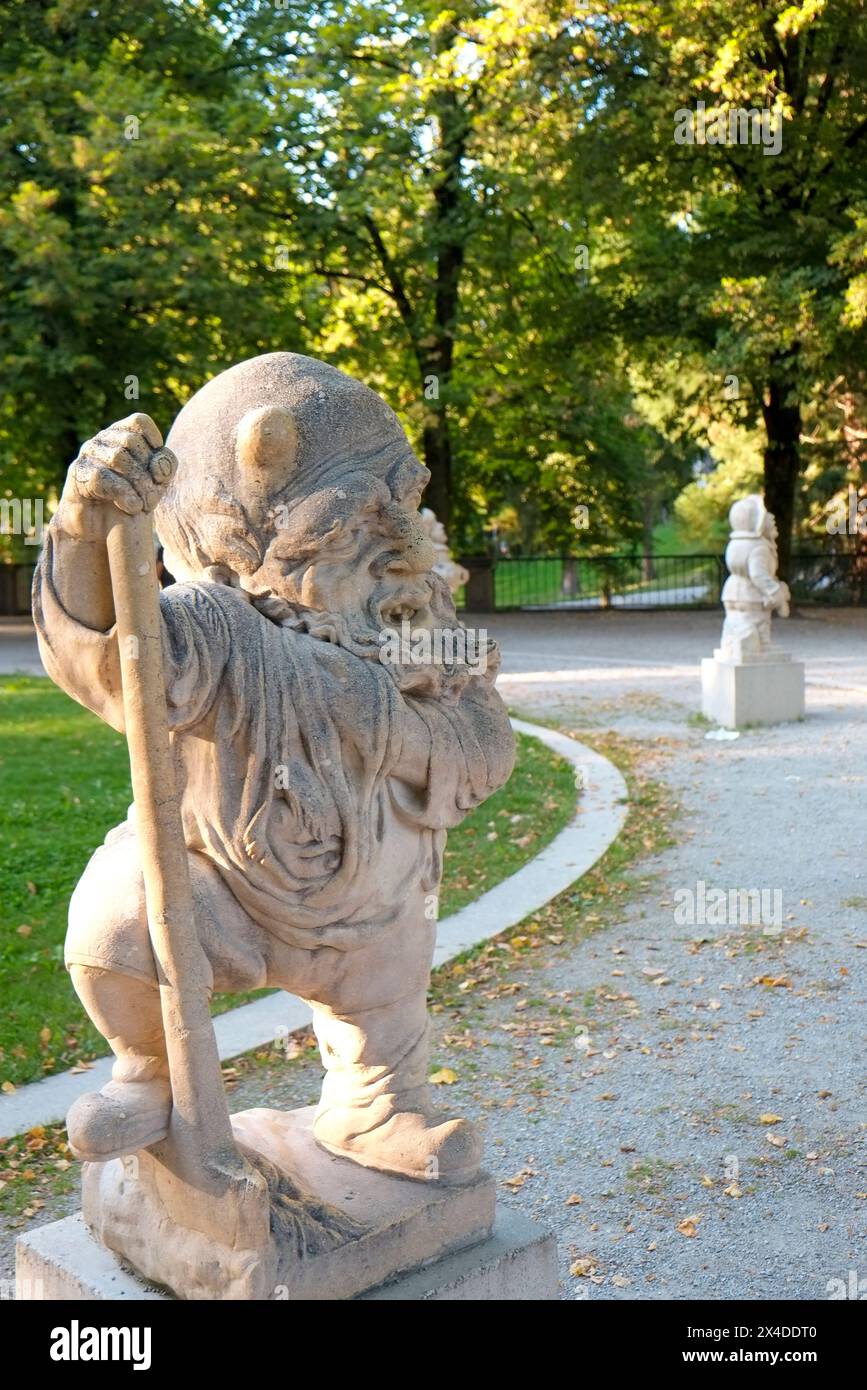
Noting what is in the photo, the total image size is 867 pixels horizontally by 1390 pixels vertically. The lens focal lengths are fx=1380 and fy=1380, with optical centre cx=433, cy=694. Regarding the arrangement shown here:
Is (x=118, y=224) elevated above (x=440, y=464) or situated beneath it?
elevated above

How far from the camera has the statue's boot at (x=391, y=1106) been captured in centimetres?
339

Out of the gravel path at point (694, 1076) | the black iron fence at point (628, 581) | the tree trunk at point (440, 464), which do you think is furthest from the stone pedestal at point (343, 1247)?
the black iron fence at point (628, 581)

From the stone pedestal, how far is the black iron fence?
1061 inches

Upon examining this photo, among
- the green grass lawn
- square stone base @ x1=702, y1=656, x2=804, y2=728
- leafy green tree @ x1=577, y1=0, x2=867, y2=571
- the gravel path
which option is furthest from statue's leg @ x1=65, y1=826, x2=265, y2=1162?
leafy green tree @ x1=577, y1=0, x2=867, y2=571

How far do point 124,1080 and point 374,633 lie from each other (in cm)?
116

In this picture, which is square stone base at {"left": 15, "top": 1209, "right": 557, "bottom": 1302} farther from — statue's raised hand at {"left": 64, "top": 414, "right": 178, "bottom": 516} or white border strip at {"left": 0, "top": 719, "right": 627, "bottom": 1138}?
white border strip at {"left": 0, "top": 719, "right": 627, "bottom": 1138}

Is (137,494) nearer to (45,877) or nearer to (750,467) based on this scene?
(45,877)

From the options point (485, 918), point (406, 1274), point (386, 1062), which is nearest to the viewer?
point (406, 1274)

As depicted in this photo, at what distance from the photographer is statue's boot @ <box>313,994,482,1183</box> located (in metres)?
3.39

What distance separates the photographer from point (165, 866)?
288 cm

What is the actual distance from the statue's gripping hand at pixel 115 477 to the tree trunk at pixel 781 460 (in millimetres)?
24163

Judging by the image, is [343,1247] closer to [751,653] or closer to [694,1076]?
[694,1076]

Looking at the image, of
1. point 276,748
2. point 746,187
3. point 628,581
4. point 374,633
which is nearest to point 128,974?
point 276,748

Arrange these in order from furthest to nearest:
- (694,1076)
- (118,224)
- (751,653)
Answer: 1. (118,224)
2. (751,653)
3. (694,1076)
